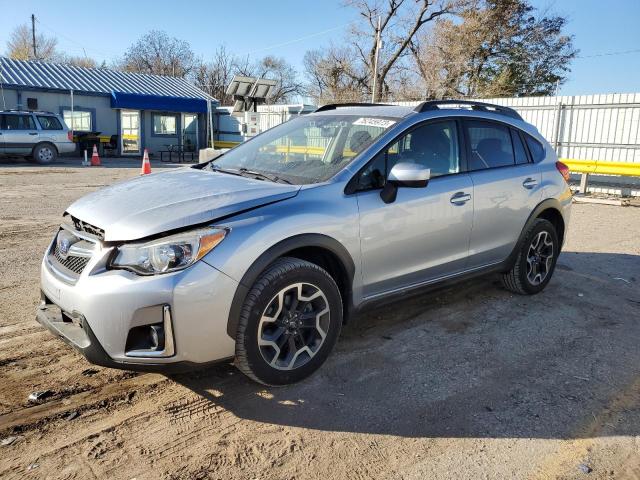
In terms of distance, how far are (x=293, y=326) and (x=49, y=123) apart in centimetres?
1908

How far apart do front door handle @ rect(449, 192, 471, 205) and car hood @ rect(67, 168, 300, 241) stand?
1.37 metres

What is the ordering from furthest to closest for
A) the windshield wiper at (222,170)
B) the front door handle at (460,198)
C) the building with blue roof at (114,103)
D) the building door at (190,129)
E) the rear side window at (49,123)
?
the building door at (190,129) < the building with blue roof at (114,103) < the rear side window at (49,123) < the front door handle at (460,198) < the windshield wiper at (222,170)

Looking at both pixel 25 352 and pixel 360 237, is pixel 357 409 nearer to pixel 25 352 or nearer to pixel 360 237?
pixel 360 237

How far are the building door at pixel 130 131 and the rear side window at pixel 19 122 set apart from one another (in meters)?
8.03

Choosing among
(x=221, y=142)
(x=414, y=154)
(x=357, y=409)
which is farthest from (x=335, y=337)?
(x=221, y=142)

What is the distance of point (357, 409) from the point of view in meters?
3.05

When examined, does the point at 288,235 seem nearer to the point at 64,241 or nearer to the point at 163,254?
the point at 163,254

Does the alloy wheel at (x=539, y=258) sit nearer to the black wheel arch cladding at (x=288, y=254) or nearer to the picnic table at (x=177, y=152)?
the black wheel arch cladding at (x=288, y=254)

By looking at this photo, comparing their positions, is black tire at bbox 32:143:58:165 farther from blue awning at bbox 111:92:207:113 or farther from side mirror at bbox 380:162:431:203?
side mirror at bbox 380:162:431:203

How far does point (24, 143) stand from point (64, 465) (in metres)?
18.9

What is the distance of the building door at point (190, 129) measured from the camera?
1130 inches

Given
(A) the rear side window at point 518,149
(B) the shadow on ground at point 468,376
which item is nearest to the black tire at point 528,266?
(B) the shadow on ground at point 468,376

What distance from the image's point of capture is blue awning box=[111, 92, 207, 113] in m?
25.7

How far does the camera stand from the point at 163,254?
109 inches
